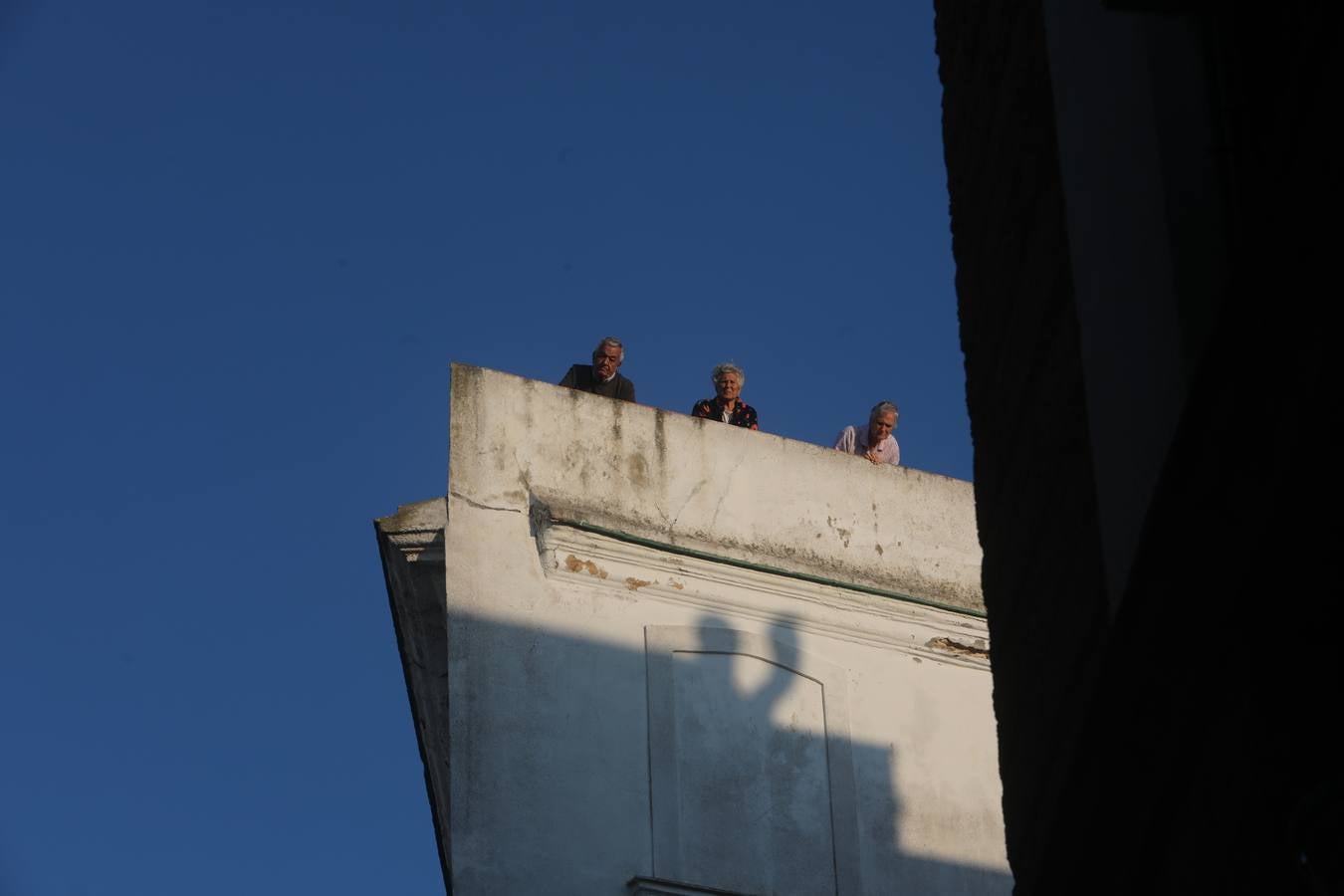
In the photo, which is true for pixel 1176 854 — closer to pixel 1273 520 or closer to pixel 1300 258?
pixel 1273 520

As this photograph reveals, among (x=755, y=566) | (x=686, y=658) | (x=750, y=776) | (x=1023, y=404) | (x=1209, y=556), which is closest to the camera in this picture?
(x=1209, y=556)

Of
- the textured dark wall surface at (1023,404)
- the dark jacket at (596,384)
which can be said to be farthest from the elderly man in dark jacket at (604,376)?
the textured dark wall surface at (1023,404)

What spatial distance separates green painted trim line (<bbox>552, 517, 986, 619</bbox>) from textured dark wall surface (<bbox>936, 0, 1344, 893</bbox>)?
903 centimetres

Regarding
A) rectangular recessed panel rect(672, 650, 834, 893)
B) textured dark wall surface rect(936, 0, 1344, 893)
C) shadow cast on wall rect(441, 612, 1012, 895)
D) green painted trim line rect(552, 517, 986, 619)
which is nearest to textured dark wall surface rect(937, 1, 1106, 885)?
textured dark wall surface rect(936, 0, 1344, 893)

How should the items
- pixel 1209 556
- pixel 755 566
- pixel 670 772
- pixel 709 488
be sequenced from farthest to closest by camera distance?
pixel 709 488, pixel 755 566, pixel 670 772, pixel 1209 556

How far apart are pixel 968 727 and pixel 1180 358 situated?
11.5 m

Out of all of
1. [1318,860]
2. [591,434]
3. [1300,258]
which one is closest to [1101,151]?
[1300,258]

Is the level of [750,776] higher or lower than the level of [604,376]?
lower

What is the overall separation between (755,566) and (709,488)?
619 mm

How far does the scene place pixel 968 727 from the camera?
1584 cm

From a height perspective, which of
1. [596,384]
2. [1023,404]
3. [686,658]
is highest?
[596,384]

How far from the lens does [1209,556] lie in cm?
423

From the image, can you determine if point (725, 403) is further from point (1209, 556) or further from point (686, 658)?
point (1209, 556)

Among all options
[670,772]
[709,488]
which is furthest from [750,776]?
[709,488]
